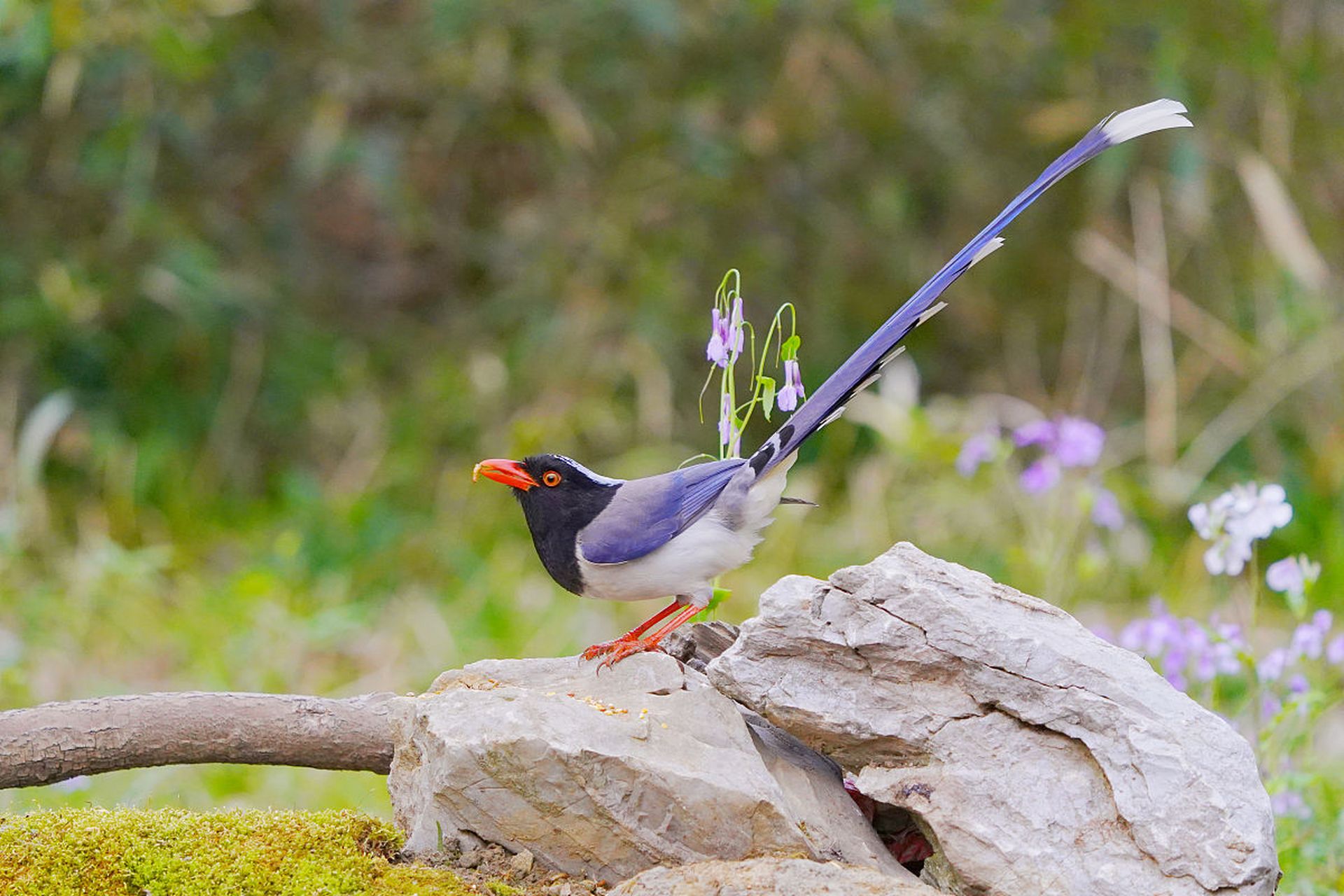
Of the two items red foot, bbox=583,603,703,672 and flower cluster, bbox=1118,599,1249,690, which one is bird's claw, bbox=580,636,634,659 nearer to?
red foot, bbox=583,603,703,672

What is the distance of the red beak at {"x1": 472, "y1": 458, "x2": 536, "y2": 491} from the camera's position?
8.47ft

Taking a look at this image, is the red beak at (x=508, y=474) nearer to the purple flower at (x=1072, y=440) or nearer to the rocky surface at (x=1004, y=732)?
the rocky surface at (x=1004, y=732)

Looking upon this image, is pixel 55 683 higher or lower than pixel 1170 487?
lower

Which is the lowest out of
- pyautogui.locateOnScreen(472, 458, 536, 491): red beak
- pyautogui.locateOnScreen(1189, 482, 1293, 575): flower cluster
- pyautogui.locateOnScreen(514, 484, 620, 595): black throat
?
pyautogui.locateOnScreen(514, 484, 620, 595): black throat

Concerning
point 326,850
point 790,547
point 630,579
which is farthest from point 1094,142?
point 790,547

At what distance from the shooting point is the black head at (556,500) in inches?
101

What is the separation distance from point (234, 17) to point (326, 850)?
15.2ft

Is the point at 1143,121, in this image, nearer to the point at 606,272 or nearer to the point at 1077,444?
the point at 1077,444

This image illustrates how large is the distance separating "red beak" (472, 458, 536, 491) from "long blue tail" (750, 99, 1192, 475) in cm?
45

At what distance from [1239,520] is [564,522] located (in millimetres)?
1333

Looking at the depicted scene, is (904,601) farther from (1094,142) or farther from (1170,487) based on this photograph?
(1170,487)

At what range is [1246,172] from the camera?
634cm

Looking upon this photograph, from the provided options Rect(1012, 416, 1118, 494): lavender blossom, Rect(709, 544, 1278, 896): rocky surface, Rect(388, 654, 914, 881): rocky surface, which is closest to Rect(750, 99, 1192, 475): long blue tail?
Rect(709, 544, 1278, 896): rocky surface

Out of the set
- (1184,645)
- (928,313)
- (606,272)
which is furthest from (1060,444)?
(606,272)
